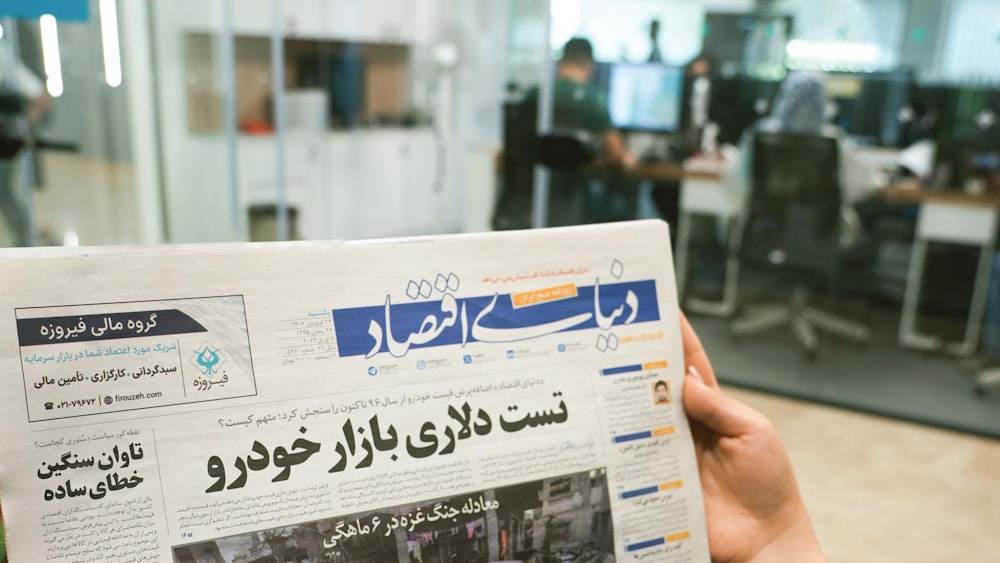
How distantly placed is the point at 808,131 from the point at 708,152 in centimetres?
41

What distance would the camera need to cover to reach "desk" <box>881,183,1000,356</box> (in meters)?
3.19

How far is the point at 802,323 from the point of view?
3.54 metres

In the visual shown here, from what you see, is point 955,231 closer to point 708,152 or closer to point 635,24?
point 708,152

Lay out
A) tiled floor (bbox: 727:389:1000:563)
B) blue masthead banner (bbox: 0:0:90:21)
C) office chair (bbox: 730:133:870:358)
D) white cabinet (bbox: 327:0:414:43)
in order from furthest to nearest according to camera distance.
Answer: white cabinet (bbox: 327:0:414:43) < office chair (bbox: 730:133:870:358) < tiled floor (bbox: 727:389:1000:563) < blue masthead banner (bbox: 0:0:90:21)

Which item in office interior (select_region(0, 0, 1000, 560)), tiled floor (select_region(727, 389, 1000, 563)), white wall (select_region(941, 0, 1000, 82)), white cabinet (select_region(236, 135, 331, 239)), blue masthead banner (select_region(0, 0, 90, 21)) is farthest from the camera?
white cabinet (select_region(236, 135, 331, 239))

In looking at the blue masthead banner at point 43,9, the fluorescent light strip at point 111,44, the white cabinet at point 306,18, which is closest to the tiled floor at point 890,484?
the blue masthead banner at point 43,9

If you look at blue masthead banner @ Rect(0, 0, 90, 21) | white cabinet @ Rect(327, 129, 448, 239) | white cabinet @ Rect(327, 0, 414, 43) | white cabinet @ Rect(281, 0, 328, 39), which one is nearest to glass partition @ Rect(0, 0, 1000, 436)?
blue masthead banner @ Rect(0, 0, 90, 21)

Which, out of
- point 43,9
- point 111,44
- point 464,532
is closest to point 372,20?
point 111,44

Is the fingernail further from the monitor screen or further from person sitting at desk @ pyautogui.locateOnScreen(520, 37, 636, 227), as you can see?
the monitor screen

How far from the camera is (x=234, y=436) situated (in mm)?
615

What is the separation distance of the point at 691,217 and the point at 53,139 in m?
2.71

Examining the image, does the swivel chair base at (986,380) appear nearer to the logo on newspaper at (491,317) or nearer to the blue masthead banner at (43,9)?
the logo on newspaper at (491,317)

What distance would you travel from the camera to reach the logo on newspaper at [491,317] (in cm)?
66

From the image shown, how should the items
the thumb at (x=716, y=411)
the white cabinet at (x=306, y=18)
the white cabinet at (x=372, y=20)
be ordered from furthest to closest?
the white cabinet at (x=372, y=20), the white cabinet at (x=306, y=18), the thumb at (x=716, y=411)
